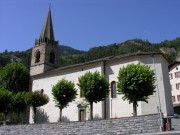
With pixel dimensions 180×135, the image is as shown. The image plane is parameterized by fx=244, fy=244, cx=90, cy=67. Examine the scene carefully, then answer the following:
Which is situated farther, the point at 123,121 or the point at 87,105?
the point at 87,105

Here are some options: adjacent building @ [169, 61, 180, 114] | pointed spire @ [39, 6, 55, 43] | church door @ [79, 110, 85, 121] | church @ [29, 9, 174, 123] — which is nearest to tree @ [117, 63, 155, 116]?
church @ [29, 9, 174, 123]

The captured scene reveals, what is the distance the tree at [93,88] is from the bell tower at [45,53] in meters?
18.5

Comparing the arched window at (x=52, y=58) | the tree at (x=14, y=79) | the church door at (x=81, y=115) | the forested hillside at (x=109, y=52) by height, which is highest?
the forested hillside at (x=109, y=52)

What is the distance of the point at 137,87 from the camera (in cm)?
2781

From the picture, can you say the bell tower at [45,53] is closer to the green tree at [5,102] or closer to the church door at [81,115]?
the green tree at [5,102]

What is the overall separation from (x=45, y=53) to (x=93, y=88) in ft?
71.6

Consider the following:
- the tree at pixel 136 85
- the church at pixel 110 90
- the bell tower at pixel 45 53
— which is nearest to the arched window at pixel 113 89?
the church at pixel 110 90

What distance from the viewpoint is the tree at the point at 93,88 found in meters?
30.8

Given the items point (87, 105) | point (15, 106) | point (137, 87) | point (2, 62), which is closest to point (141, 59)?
point (137, 87)

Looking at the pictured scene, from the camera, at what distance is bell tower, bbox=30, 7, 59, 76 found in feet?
161

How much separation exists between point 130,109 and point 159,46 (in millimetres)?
129934

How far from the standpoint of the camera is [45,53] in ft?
163

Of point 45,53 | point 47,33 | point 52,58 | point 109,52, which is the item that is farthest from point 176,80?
point 109,52

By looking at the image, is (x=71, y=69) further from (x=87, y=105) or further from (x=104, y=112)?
(x=104, y=112)
